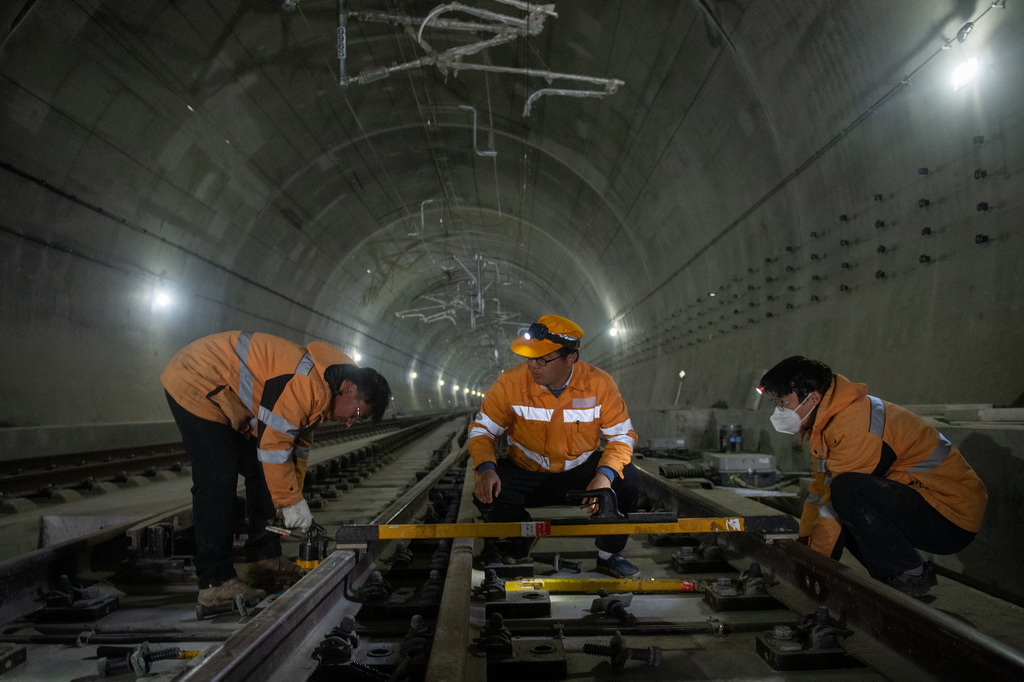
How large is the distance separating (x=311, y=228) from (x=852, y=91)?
1270 cm

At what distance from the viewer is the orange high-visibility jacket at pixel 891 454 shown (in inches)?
111

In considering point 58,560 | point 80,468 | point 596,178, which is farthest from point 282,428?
point 596,178

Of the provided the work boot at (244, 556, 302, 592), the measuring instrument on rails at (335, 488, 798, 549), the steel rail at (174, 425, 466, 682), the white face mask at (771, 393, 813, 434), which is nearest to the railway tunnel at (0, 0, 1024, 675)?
the white face mask at (771, 393, 813, 434)

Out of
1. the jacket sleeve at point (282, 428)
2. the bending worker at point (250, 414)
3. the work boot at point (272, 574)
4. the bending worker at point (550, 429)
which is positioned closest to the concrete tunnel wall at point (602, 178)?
the bending worker at point (550, 429)

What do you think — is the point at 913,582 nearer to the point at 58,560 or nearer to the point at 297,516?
the point at 297,516

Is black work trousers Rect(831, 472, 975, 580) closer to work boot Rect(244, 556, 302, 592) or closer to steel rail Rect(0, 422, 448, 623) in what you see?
work boot Rect(244, 556, 302, 592)

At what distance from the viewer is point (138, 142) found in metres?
9.47

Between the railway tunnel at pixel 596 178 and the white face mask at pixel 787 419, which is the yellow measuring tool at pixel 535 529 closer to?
the white face mask at pixel 787 419

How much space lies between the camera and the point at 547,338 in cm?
350

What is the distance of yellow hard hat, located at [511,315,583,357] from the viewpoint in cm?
349

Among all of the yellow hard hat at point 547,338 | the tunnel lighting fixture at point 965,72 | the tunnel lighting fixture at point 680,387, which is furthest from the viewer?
the tunnel lighting fixture at point 680,387

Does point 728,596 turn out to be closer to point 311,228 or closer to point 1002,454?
point 1002,454

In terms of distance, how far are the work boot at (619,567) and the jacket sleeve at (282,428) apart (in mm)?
1659

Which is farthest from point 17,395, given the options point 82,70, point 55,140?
point 82,70
